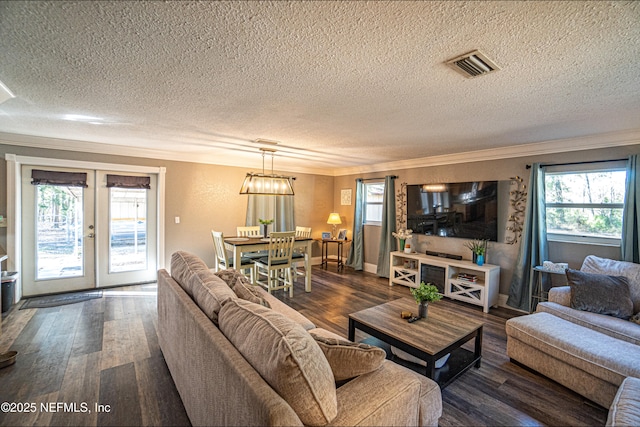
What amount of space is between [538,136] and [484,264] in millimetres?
1900

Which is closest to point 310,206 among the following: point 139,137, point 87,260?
point 139,137

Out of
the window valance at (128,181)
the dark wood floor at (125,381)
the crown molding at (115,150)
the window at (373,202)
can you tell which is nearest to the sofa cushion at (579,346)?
the dark wood floor at (125,381)

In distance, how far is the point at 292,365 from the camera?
1.07 metres

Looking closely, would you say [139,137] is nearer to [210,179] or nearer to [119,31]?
[210,179]

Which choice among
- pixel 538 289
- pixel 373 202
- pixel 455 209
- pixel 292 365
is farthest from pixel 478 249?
pixel 292 365

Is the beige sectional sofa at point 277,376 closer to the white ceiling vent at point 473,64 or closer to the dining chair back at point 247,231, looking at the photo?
the white ceiling vent at point 473,64

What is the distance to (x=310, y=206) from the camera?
6.76 meters

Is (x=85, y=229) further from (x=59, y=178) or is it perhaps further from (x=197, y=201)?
(x=197, y=201)

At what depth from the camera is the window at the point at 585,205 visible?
Answer: 3.40 metres

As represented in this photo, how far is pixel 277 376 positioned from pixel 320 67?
1.72m

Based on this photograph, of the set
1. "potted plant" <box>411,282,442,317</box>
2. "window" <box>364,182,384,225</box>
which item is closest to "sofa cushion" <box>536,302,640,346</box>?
"potted plant" <box>411,282,442,317</box>

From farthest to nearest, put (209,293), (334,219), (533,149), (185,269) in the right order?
(334,219), (533,149), (185,269), (209,293)

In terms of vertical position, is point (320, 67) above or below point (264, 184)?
above

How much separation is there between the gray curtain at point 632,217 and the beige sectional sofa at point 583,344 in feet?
1.07
